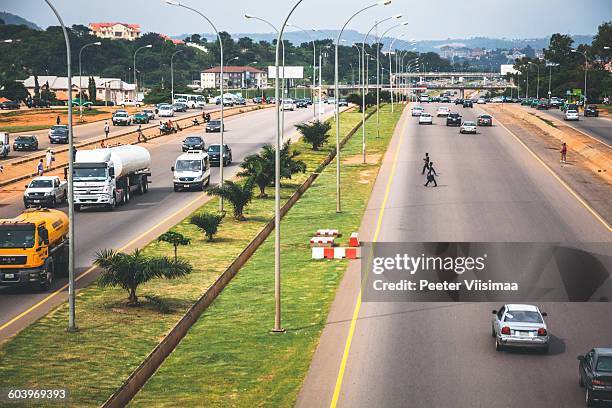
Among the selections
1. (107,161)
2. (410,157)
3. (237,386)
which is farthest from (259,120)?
(237,386)

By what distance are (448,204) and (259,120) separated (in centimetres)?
7879

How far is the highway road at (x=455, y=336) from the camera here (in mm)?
26359

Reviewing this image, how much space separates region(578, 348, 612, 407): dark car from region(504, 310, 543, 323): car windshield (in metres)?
4.62

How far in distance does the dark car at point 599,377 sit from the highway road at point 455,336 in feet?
2.36

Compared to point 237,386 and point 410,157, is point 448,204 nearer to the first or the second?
point 410,157

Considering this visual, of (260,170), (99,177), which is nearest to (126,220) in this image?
(99,177)

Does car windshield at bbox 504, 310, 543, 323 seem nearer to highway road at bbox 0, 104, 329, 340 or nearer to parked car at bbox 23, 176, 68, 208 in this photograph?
highway road at bbox 0, 104, 329, 340

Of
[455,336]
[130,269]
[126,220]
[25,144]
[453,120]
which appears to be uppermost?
[130,269]

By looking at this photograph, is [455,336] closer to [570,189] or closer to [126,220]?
[126,220]

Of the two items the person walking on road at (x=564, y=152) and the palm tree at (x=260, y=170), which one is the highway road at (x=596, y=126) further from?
the palm tree at (x=260, y=170)

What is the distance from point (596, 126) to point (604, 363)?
331ft

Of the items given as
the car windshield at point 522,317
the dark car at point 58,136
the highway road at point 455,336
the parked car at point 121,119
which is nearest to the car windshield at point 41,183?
the highway road at point 455,336

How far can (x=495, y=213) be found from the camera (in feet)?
185

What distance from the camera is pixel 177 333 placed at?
33281 millimetres
